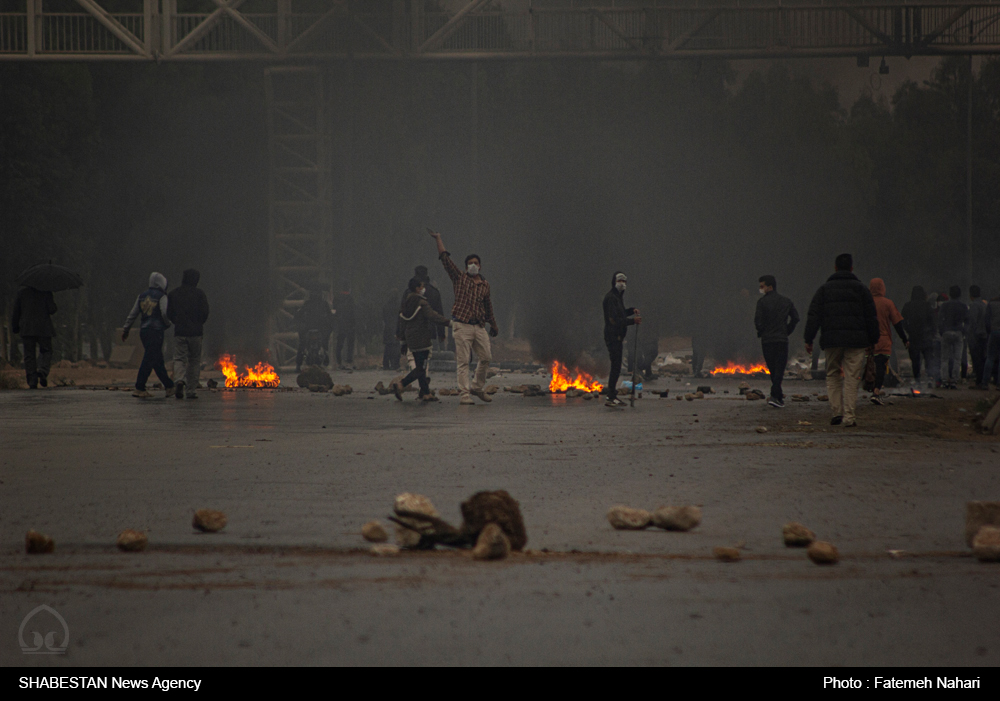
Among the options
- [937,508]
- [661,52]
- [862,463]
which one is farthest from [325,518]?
[661,52]

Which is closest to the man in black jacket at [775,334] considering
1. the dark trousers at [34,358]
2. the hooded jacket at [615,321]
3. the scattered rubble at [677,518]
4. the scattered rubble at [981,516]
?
the hooded jacket at [615,321]

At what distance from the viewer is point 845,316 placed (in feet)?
48.0

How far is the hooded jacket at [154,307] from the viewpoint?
20234 mm

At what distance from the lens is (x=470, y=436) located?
13.4 metres

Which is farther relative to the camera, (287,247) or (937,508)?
(287,247)

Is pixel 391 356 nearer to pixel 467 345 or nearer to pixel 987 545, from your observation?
pixel 467 345

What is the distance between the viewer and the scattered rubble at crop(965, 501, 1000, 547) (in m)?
6.46

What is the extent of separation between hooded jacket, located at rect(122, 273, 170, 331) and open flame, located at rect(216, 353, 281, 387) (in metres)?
5.37

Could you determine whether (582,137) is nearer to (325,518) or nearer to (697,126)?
(697,126)

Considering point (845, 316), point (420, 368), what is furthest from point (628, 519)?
point (420, 368)

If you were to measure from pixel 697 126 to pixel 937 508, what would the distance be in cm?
4772

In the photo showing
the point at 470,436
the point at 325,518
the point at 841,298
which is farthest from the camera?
the point at 841,298

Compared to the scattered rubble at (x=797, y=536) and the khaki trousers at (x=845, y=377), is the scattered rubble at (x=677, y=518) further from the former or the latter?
the khaki trousers at (x=845, y=377)

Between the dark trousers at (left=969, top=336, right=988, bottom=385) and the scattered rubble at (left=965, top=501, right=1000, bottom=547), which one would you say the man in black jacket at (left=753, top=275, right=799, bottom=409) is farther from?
the scattered rubble at (left=965, top=501, right=1000, bottom=547)
